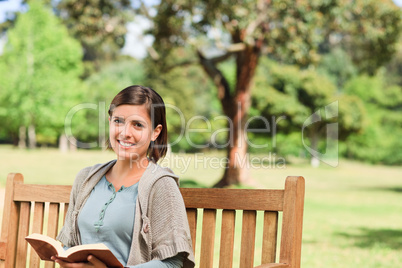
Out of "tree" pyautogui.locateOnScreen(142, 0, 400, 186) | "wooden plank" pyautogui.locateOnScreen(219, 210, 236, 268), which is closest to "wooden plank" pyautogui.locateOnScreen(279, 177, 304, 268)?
"wooden plank" pyautogui.locateOnScreen(219, 210, 236, 268)

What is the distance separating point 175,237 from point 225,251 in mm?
392

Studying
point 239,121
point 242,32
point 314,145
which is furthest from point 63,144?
point 242,32

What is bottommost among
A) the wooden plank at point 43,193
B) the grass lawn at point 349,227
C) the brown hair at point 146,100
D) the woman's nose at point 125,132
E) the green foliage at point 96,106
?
the grass lawn at point 349,227

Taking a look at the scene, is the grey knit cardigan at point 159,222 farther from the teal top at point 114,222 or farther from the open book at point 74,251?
the open book at point 74,251

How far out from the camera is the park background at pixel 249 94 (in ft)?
45.2

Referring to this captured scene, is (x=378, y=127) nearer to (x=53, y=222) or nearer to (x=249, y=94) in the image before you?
(x=249, y=94)

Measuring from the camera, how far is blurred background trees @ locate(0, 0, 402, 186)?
47.9 ft

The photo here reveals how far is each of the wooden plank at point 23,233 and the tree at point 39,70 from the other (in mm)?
31055

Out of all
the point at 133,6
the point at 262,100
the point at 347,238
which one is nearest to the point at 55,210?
the point at 347,238

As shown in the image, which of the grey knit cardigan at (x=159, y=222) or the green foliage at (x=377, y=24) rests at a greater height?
the green foliage at (x=377, y=24)

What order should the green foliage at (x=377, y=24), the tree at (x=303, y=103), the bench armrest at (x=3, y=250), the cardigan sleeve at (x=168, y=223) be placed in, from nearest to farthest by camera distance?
the cardigan sleeve at (x=168, y=223)
the bench armrest at (x=3, y=250)
the green foliage at (x=377, y=24)
the tree at (x=303, y=103)

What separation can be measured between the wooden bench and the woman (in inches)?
9.1

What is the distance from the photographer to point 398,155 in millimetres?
44594

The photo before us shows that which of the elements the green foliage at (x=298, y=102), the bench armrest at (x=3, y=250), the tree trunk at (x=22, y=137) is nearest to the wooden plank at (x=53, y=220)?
the bench armrest at (x=3, y=250)
